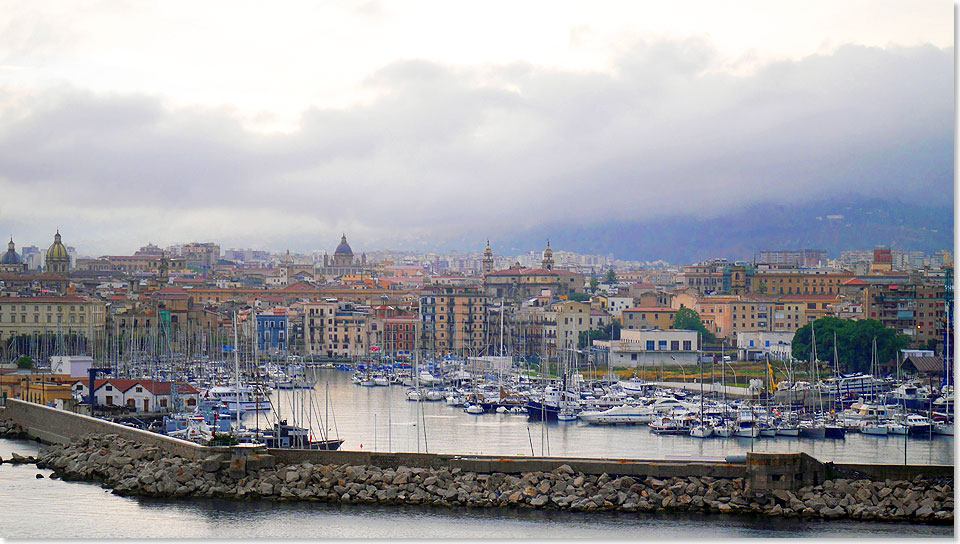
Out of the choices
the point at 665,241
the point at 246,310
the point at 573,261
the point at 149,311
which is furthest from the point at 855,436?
the point at 573,261

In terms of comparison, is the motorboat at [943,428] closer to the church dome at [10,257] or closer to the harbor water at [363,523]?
the harbor water at [363,523]

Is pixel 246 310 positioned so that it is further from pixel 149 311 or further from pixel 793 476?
pixel 793 476

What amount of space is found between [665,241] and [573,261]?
527 centimetres

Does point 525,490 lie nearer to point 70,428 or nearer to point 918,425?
point 70,428

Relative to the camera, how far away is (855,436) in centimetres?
1382

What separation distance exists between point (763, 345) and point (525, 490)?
17876 millimetres

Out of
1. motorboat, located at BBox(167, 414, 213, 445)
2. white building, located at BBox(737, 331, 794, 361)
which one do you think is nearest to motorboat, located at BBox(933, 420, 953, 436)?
motorboat, located at BBox(167, 414, 213, 445)

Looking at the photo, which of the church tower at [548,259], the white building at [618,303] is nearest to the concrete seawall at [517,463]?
the white building at [618,303]

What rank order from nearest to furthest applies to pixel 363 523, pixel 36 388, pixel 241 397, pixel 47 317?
pixel 363 523
pixel 36 388
pixel 241 397
pixel 47 317

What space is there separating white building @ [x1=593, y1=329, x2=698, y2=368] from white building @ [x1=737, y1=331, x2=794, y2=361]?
0.89 metres

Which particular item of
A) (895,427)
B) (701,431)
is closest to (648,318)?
(895,427)

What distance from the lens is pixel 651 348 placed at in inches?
984

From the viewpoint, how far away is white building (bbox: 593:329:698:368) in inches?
955

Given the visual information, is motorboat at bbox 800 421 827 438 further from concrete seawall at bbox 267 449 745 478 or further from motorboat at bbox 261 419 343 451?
concrete seawall at bbox 267 449 745 478
